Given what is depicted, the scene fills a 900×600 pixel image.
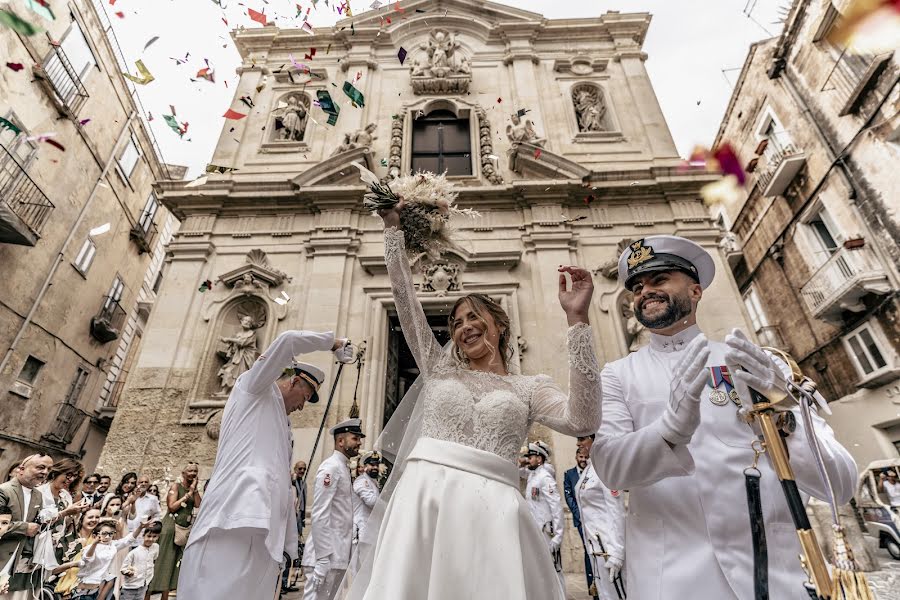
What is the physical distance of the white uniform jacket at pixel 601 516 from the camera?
4156 mm

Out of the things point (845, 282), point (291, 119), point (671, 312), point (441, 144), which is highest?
point (291, 119)

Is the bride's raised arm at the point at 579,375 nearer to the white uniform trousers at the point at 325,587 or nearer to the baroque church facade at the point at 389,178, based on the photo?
the white uniform trousers at the point at 325,587

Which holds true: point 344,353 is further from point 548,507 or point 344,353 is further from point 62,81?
point 62,81

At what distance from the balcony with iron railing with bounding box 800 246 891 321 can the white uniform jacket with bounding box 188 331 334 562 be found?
13.8m

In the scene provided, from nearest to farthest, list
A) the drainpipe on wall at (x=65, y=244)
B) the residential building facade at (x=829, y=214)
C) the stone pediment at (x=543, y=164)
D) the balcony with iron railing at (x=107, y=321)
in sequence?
the stone pediment at (x=543, y=164), the residential building facade at (x=829, y=214), the drainpipe on wall at (x=65, y=244), the balcony with iron railing at (x=107, y=321)

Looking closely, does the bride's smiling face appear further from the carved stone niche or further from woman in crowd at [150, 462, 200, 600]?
the carved stone niche

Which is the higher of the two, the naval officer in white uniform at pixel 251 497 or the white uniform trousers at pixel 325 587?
the naval officer in white uniform at pixel 251 497

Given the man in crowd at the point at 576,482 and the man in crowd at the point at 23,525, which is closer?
the man in crowd at the point at 23,525

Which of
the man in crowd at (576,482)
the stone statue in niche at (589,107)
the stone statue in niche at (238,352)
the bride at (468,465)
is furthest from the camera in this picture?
the stone statue in niche at (589,107)

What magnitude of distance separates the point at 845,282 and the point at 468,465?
14.0m

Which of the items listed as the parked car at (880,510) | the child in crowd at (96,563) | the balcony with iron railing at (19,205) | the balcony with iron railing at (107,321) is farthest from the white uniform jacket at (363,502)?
the balcony with iron railing at (107,321)

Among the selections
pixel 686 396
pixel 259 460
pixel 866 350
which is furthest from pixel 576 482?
pixel 866 350

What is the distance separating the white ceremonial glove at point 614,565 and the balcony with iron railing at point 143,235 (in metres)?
20.5

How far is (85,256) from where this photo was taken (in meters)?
15.0
